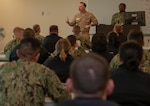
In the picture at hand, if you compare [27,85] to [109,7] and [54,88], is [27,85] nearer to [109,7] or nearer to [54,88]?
[54,88]

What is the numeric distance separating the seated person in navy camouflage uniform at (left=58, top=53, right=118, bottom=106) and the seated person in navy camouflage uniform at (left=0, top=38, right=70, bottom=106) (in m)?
0.95

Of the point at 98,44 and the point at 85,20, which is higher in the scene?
the point at 85,20

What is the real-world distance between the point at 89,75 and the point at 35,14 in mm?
9031

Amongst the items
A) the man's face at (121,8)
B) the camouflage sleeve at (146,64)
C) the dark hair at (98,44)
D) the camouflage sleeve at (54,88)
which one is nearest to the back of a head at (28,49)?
the camouflage sleeve at (54,88)

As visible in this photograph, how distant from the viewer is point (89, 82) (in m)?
1.47

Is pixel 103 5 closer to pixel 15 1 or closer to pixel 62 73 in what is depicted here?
pixel 15 1

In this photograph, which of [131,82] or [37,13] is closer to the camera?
[131,82]

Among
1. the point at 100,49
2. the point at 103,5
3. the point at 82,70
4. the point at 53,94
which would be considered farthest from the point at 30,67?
the point at 103,5

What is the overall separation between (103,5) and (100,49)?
4.93 m

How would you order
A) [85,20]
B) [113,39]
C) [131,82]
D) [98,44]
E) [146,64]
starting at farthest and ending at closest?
1. [85,20]
2. [113,39]
3. [98,44]
4. [146,64]
5. [131,82]

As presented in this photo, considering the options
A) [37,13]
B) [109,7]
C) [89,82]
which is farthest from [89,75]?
[37,13]

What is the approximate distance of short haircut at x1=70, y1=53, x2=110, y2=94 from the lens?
4.84ft

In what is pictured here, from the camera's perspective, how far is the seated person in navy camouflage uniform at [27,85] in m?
2.44

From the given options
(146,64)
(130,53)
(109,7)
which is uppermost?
(109,7)
